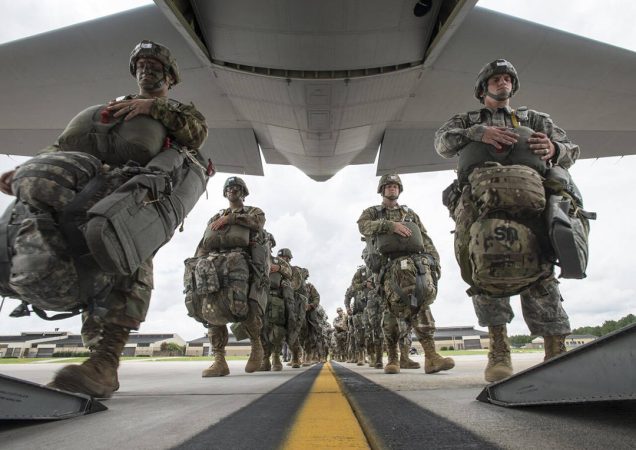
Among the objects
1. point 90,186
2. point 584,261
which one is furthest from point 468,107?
point 90,186

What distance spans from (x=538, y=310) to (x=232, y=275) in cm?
297

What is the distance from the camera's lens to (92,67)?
5.03 meters

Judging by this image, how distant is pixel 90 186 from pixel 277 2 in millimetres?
3031

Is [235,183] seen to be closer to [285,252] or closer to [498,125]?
[498,125]

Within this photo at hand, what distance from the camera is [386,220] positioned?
425 cm

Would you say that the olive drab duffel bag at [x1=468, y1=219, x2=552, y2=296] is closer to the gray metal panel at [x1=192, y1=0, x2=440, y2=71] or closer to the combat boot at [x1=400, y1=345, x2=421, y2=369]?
the gray metal panel at [x1=192, y1=0, x2=440, y2=71]

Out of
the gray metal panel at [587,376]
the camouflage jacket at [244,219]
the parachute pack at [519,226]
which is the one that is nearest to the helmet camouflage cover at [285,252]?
the camouflage jacket at [244,219]

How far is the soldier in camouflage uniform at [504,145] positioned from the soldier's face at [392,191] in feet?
7.13

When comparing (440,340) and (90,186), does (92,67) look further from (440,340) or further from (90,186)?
(440,340)

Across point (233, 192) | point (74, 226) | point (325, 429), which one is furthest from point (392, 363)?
point (74, 226)

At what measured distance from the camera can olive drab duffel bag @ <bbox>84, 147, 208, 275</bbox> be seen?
136cm

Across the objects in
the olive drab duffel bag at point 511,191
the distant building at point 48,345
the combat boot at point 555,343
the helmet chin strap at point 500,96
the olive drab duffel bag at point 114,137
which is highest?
the helmet chin strap at point 500,96

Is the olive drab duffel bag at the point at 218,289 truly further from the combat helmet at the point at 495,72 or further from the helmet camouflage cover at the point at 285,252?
the helmet camouflage cover at the point at 285,252

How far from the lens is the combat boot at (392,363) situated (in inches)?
155
